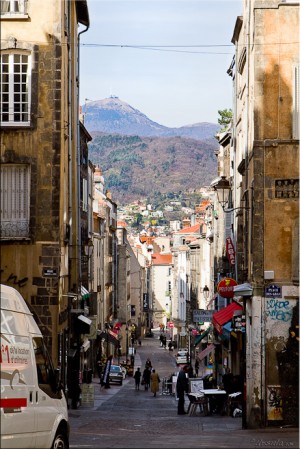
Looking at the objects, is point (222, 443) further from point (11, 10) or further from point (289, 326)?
point (11, 10)

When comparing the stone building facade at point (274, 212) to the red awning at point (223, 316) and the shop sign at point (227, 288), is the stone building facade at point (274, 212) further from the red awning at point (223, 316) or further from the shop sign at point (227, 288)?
the red awning at point (223, 316)

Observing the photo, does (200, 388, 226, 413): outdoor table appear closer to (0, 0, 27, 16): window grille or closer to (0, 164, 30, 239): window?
(0, 164, 30, 239): window

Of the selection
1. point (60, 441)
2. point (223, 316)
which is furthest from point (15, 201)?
point (60, 441)

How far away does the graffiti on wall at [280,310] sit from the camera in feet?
87.2

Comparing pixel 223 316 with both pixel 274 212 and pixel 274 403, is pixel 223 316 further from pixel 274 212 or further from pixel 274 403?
pixel 274 212

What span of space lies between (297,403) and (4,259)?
8.97m

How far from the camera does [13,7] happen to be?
29.2 meters

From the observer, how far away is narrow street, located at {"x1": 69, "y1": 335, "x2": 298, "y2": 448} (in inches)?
852

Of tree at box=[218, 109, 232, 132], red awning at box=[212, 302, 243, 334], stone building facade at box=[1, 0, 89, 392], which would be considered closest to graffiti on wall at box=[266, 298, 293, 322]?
stone building facade at box=[1, 0, 89, 392]

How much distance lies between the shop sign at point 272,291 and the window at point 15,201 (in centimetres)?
703

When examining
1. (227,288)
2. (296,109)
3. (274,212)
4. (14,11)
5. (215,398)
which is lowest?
(215,398)

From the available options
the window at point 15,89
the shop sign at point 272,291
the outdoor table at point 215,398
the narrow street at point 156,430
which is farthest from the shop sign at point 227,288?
the window at point 15,89

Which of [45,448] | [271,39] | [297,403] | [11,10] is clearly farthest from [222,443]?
[11,10]

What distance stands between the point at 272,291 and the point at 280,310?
529 millimetres
